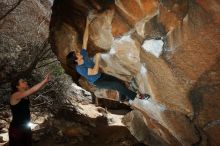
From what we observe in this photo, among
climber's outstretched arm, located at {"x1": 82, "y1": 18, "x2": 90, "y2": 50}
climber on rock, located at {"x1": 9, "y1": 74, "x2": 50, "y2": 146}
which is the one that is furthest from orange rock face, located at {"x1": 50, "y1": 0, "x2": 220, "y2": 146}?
climber on rock, located at {"x1": 9, "y1": 74, "x2": 50, "y2": 146}

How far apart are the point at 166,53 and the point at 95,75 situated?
1.79 metres

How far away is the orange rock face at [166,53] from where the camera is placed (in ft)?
15.4

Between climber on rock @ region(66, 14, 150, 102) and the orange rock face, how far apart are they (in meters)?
0.18

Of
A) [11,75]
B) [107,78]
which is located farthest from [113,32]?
[11,75]

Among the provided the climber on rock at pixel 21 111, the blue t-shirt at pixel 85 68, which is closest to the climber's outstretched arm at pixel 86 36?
the blue t-shirt at pixel 85 68

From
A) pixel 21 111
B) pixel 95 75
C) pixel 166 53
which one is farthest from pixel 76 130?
pixel 166 53

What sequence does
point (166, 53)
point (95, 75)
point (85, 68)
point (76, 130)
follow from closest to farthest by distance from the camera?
1. point (166, 53)
2. point (85, 68)
3. point (95, 75)
4. point (76, 130)

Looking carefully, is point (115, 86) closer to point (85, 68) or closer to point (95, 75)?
point (95, 75)

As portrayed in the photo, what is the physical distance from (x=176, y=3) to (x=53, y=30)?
416cm

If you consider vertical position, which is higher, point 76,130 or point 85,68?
point 85,68

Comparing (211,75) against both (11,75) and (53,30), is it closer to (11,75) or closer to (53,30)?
(53,30)

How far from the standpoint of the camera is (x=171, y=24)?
5016 mm

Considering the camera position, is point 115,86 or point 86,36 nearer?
point 115,86

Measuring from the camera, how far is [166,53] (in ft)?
16.8
